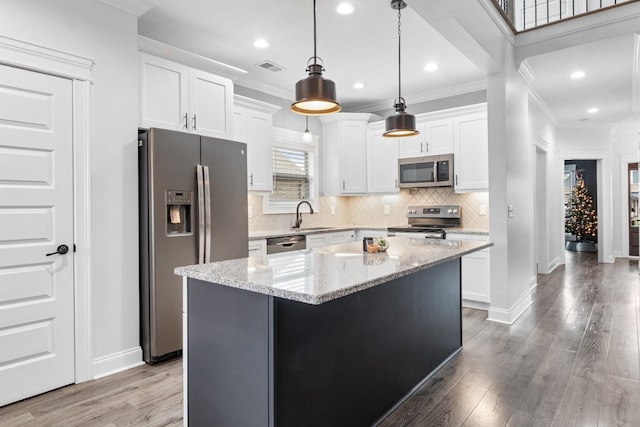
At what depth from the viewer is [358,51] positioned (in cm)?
405

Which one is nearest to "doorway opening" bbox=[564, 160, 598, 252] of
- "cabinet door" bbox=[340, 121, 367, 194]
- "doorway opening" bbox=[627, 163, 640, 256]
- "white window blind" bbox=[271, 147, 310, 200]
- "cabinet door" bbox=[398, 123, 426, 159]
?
"doorway opening" bbox=[627, 163, 640, 256]

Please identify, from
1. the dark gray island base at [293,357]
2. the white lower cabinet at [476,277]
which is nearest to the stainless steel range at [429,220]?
the white lower cabinet at [476,277]

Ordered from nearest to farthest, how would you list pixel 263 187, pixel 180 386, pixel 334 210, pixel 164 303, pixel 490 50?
pixel 180 386
pixel 164 303
pixel 490 50
pixel 263 187
pixel 334 210

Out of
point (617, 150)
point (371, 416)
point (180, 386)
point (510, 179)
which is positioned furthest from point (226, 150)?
point (617, 150)

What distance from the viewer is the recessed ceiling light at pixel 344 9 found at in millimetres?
3121

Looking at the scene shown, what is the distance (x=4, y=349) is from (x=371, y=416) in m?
2.27

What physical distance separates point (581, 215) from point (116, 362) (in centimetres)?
1046

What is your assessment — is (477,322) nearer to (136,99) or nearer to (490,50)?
(490,50)

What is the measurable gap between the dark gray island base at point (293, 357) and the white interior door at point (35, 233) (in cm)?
127

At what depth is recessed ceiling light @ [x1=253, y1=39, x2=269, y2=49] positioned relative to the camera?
3.79 metres

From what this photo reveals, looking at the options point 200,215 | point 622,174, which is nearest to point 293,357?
point 200,215

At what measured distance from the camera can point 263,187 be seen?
15.4ft

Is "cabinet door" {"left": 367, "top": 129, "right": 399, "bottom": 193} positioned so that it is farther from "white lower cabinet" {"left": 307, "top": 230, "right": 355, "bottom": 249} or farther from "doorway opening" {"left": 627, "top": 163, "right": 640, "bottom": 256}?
"doorway opening" {"left": 627, "top": 163, "right": 640, "bottom": 256}

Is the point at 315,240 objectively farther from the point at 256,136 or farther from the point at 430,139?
the point at 430,139
